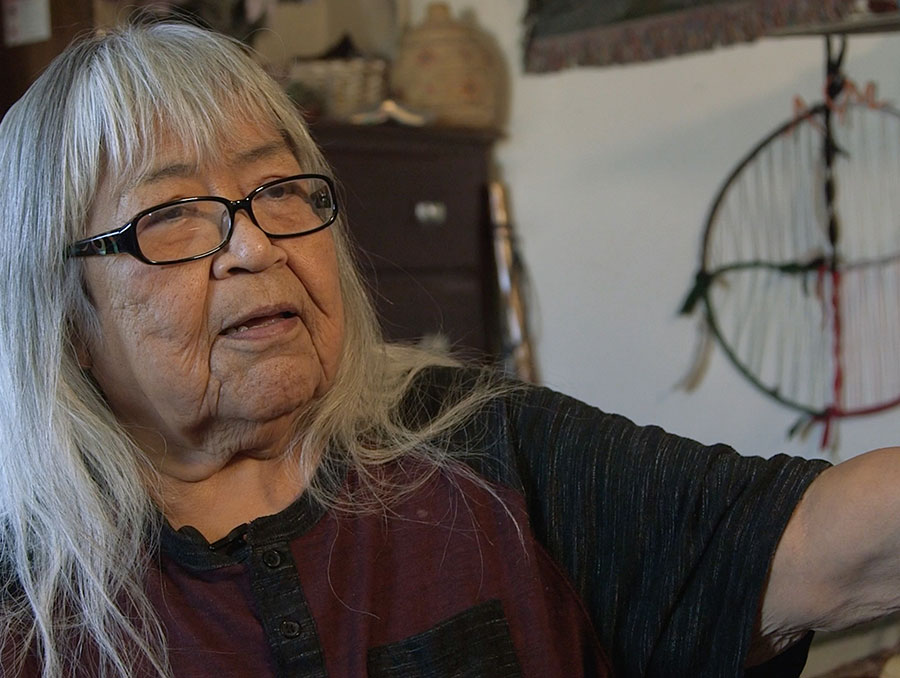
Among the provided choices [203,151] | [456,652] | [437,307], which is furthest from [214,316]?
[437,307]

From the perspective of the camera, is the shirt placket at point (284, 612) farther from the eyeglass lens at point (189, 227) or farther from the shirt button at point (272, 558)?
the eyeglass lens at point (189, 227)

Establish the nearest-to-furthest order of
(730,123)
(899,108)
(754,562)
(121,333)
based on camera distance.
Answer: (754,562) → (121,333) → (899,108) → (730,123)

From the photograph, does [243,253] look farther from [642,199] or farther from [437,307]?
[642,199]

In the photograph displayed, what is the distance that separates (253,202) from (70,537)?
36 cm

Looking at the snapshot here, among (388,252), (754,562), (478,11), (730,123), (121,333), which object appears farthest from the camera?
(478,11)

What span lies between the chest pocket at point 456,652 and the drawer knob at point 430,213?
5.05ft

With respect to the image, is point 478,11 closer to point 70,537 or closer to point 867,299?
point 867,299

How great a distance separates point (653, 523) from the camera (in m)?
0.98

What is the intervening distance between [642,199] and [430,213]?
48 cm

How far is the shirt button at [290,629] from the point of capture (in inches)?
36.4

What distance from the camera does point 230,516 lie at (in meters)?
1.05

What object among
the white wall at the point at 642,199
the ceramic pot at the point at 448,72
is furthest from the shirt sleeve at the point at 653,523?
the ceramic pot at the point at 448,72

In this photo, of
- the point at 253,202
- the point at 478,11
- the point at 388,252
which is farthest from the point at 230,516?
the point at 478,11

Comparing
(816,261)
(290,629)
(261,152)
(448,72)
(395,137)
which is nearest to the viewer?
(290,629)
